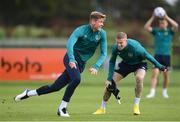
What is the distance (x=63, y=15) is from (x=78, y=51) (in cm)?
6104

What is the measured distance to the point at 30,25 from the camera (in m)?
74.5

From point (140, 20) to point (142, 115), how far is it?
58033 millimetres

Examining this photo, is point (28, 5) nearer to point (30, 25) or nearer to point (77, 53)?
point (30, 25)

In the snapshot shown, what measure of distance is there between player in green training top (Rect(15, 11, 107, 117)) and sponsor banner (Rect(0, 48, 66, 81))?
473 inches

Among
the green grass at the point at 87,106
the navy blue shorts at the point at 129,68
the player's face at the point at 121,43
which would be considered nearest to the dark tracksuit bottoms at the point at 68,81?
the green grass at the point at 87,106

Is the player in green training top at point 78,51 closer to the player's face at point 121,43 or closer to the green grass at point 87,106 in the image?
the player's face at point 121,43

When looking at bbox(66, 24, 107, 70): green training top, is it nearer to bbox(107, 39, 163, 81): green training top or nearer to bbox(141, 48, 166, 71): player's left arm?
bbox(107, 39, 163, 81): green training top

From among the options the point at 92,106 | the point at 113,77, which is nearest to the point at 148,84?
the point at 92,106

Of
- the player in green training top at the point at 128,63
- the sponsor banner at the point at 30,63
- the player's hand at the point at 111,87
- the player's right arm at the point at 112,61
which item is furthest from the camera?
the sponsor banner at the point at 30,63

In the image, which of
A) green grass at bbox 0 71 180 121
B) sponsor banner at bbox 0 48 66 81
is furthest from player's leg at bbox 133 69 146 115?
sponsor banner at bbox 0 48 66 81

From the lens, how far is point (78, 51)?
17.0 metres

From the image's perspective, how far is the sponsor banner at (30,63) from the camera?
29.1 meters

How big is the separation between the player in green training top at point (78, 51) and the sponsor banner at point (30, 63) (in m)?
12.0

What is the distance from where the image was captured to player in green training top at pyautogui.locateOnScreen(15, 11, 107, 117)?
16.6m
